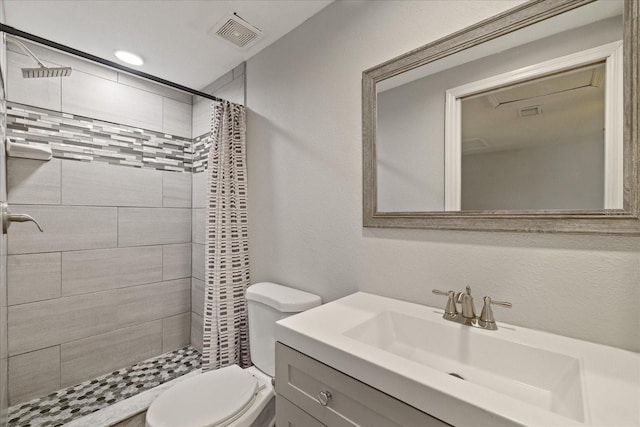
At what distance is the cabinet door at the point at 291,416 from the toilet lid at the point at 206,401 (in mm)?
291

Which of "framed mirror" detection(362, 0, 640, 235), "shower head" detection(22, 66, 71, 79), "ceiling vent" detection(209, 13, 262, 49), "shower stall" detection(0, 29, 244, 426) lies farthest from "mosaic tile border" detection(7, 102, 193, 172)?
"framed mirror" detection(362, 0, 640, 235)

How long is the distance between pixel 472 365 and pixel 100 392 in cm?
221

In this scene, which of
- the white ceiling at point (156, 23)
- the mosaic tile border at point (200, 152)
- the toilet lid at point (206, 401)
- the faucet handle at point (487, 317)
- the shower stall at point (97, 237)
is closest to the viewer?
the faucet handle at point (487, 317)

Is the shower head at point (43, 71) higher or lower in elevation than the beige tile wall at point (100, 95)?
lower

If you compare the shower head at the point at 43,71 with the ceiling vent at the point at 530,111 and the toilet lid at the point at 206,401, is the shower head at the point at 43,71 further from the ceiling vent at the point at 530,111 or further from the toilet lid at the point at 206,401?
the ceiling vent at the point at 530,111

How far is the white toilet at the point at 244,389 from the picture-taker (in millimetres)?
1091

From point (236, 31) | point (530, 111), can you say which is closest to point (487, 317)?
point (530, 111)

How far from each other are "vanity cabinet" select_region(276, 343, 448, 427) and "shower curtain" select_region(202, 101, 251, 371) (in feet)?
2.96

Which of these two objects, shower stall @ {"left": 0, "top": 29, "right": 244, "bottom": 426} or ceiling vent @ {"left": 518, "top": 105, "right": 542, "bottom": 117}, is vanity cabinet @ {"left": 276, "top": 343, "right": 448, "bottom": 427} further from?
shower stall @ {"left": 0, "top": 29, "right": 244, "bottom": 426}

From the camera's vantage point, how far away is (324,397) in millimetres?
806

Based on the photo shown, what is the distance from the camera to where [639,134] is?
74cm

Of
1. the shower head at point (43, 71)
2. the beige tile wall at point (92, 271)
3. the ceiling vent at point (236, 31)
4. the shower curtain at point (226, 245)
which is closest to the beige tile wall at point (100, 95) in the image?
the beige tile wall at point (92, 271)

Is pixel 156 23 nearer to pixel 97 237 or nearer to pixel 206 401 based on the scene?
pixel 97 237

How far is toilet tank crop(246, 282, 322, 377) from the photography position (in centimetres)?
138
